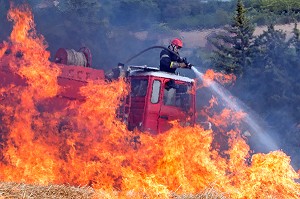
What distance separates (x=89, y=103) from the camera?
11578 mm

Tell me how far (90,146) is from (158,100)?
7.88ft

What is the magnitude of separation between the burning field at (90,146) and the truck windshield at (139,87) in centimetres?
36

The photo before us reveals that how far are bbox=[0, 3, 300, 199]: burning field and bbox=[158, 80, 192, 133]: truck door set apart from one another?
0.33 meters

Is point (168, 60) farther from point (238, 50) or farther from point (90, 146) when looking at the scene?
point (238, 50)

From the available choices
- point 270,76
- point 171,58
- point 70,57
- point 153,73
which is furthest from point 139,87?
point 270,76

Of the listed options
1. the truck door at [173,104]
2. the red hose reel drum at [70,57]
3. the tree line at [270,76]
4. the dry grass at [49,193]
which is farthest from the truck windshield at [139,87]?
the tree line at [270,76]

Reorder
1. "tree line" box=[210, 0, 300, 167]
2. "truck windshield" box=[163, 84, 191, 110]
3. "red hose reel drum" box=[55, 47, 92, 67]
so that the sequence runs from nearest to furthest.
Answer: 1. "red hose reel drum" box=[55, 47, 92, 67]
2. "truck windshield" box=[163, 84, 191, 110]
3. "tree line" box=[210, 0, 300, 167]

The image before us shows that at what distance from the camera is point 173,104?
12.5m

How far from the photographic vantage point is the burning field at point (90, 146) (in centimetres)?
954

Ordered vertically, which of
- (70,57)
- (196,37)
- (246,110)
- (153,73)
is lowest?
(246,110)

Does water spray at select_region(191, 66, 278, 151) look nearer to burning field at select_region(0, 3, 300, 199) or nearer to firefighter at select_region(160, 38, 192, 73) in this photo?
firefighter at select_region(160, 38, 192, 73)

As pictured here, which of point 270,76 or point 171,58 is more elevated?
point 171,58

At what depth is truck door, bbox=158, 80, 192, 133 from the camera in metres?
12.3

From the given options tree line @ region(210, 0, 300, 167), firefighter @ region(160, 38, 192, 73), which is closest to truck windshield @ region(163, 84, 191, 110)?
firefighter @ region(160, 38, 192, 73)
